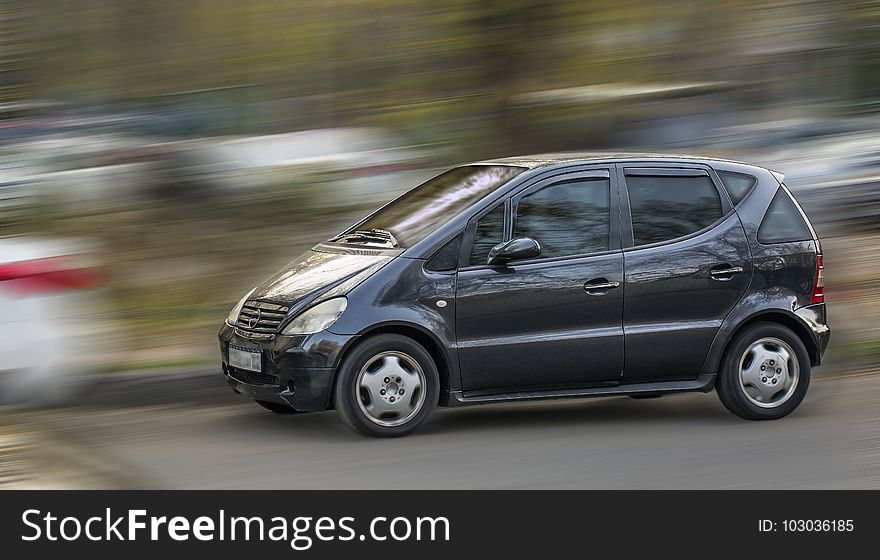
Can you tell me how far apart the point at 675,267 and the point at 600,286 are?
516 millimetres

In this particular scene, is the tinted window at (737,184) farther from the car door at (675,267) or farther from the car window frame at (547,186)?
the car window frame at (547,186)

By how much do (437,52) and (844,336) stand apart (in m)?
5.09

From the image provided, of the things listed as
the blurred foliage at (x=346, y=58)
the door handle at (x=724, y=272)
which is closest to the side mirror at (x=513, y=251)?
the door handle at (x=724, y=272)

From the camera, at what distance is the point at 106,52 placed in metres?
12.3

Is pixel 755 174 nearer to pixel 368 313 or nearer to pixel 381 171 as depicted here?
pixel 368 313

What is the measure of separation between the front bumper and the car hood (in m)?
0.26

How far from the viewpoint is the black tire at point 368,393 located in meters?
7.02

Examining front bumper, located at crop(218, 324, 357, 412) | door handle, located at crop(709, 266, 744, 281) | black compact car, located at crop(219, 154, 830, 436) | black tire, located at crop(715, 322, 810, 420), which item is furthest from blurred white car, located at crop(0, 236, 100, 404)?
black tire, located at crop(715, 322, 810, 420)

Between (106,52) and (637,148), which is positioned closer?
(106,52)

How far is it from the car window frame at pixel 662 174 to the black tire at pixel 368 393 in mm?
1437

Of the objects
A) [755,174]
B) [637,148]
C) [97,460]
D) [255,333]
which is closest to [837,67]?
[637,148]

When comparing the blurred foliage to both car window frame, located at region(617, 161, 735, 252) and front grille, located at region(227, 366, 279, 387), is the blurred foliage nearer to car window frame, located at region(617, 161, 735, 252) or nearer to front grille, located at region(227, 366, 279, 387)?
car window frame, located at region(617, 161, 735, 252)

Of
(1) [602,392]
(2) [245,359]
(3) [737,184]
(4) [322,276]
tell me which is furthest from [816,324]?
(2) [245,359]

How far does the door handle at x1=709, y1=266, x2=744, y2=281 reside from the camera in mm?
7695
